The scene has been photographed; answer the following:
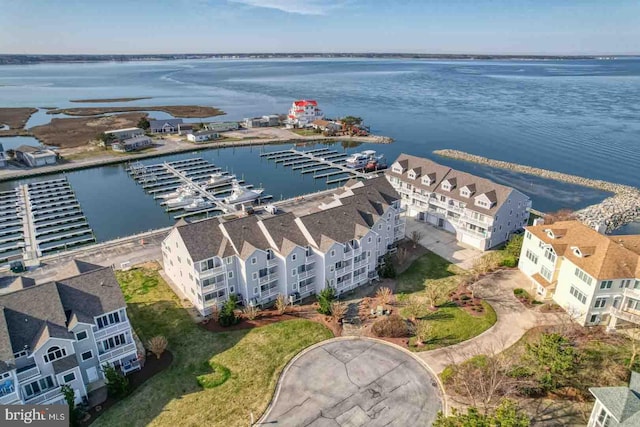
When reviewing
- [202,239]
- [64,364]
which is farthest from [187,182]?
[64,364]

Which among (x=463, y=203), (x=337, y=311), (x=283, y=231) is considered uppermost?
(x=283, y=231)

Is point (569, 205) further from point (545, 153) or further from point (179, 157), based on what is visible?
point (179, 157)

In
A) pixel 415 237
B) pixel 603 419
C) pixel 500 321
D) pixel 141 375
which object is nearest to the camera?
pixel 603 419

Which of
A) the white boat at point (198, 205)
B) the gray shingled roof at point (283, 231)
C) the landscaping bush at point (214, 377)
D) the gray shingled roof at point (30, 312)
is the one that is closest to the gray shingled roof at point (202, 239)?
the gray shingled roof at point (283, 231)

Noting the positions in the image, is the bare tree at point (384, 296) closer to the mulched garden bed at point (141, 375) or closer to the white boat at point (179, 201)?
the mulched garden bed at point (141, 375)

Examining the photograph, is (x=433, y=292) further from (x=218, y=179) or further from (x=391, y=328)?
(x=218, y=179)

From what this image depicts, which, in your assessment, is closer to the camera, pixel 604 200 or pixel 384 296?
pixel 384 296

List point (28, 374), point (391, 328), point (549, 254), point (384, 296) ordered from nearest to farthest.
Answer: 1. point (28, 374)
2. point (391, 328)
3. point (384, 296)
4. point (549, 254)
